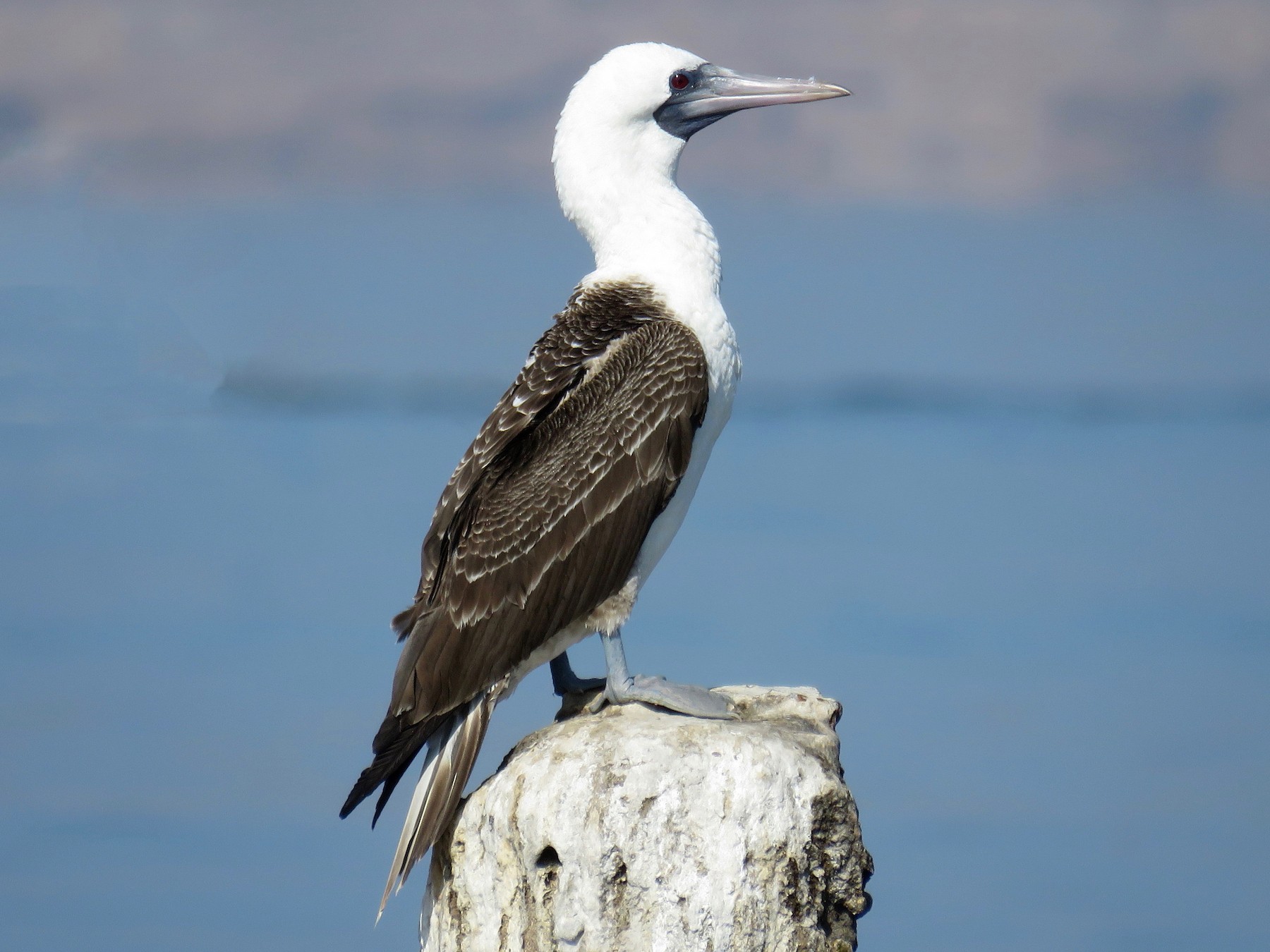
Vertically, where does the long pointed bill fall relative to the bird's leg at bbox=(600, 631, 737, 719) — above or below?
above

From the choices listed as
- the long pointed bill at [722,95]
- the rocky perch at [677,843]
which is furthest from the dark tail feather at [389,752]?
the long pointed bill at [722,95]

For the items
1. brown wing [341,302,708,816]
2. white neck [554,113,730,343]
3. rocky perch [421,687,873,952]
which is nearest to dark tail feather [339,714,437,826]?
brown wing [341,302,708,816]

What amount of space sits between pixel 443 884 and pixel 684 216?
3.82 m

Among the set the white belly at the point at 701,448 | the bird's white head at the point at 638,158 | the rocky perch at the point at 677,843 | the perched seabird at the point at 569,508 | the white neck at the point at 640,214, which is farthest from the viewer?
the bird's white head at the point at 638,158

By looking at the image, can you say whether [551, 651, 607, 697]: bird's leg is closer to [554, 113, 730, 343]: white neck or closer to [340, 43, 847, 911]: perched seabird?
[340, 43, 847, 911]: perched seabird

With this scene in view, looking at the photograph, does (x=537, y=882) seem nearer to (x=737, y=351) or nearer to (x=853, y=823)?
(x=853, y=823)

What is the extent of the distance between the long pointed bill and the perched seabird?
2.53 ft

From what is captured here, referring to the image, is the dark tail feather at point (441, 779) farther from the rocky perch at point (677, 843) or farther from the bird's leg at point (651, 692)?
the bird's leg at point (651, 692)

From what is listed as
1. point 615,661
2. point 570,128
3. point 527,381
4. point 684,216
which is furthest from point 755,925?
point 570,128

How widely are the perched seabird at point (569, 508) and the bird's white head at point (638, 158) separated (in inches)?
1.0

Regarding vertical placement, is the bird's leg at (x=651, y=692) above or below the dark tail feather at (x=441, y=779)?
above

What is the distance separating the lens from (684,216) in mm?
7949

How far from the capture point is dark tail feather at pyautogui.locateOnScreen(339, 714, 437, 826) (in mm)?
7078

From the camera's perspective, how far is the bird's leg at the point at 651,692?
23.9ft
